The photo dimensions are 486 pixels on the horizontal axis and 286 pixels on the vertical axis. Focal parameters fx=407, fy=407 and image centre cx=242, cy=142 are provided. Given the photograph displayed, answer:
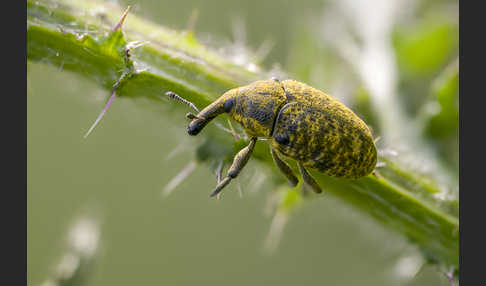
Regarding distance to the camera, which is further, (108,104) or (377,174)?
(377,174)

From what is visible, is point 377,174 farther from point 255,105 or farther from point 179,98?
point 179,98

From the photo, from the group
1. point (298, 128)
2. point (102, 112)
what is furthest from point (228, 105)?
point (102, 112)

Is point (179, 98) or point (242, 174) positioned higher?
point (179, 98)

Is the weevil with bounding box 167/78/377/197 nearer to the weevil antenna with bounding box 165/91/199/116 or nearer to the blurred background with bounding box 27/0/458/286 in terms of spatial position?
the weevil antenna with bounding box 165/91/199/116

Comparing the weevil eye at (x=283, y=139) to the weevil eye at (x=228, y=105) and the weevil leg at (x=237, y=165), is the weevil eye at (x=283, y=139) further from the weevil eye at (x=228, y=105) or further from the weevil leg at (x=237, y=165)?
the weevil eye at (x=228, y=105)

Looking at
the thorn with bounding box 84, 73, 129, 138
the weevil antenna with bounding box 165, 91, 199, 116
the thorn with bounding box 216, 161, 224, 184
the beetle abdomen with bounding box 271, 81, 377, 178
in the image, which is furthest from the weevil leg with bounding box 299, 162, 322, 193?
the thorn with bounding box 84, 73, 129, 138

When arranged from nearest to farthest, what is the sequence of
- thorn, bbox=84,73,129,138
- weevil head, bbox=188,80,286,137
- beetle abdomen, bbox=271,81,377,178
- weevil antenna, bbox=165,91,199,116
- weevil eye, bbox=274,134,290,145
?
thorn, bbox=84,73,129,138 < weevil antenna, bbox=165,91,199,116 < beetle abdomen, bbox=271,81,377,178 < weevil eye, bbox=274,134,290,145 < weevil head, bbox=188,80,286,137

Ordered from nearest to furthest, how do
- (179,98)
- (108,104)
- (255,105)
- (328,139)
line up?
(108,104) → (179,98) → (328,139) → (255,105)
